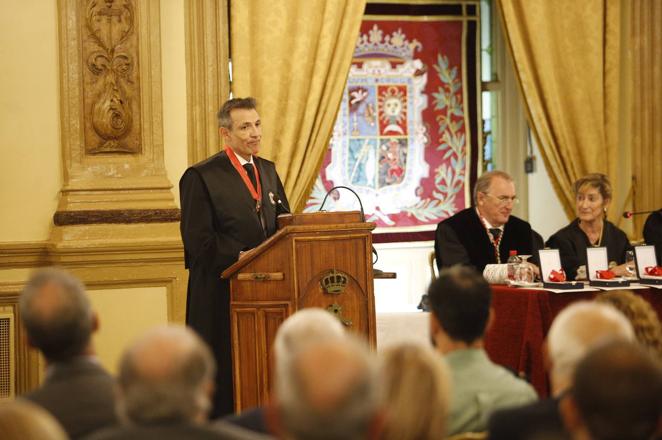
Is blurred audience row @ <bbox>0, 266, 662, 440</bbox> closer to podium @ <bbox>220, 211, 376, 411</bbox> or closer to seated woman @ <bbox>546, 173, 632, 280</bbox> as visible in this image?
podium @ <bbox>220, 211, 376, 411</bbox>

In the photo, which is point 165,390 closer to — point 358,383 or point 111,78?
point 358,383

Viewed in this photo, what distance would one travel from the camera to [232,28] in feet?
21.9

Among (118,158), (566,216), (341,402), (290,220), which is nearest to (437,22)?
(566,216)

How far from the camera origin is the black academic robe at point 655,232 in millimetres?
5929

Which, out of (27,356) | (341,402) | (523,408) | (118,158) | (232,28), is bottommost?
(27,356)

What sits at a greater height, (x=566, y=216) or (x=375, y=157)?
(x=375, y=157)

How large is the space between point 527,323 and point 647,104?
10.4 ft

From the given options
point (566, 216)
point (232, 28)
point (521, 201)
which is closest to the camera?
point (232, 28)

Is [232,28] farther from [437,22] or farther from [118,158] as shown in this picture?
[437,22]

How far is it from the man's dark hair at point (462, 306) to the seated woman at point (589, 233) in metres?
2.84

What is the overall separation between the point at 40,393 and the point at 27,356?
13.0ft

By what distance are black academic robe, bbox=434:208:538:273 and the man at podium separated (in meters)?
0.96

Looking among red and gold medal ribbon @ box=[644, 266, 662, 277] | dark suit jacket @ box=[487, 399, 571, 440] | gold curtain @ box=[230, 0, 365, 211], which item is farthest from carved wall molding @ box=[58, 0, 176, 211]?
dark suit jacket @ box=[487, 399, 571, 440]

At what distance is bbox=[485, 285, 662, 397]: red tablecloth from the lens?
4980 mm
